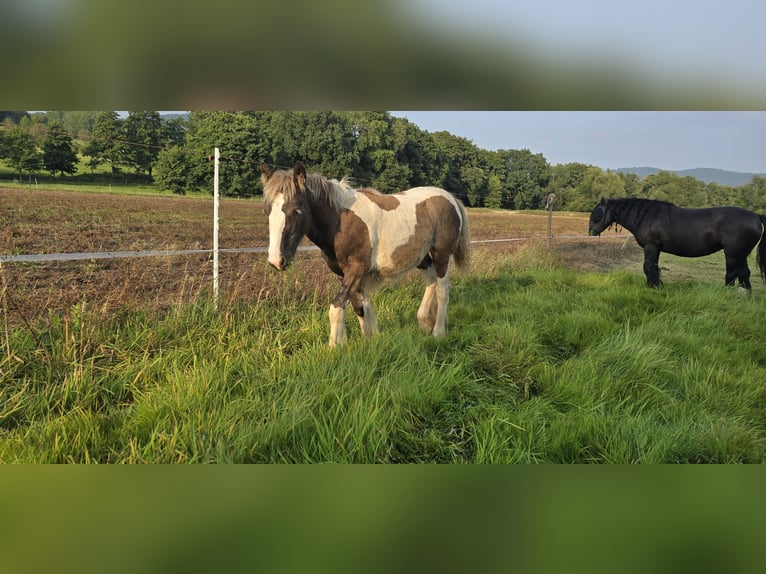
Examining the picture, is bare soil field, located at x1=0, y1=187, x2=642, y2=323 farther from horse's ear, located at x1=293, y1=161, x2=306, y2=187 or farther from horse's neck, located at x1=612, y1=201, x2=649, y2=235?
horse's ear, located at x1=293, y1=161, x2=306, y2=187

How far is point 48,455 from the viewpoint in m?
1.33

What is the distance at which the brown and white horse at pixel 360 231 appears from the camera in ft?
7.73

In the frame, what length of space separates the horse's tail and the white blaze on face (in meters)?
2.18

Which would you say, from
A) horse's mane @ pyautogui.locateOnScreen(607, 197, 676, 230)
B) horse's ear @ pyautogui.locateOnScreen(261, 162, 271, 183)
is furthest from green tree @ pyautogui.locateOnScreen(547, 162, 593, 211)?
horse's ear @ pyautogui.locateOnScreen(261, 162, 271, 183)

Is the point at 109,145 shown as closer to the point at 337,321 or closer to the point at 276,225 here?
the point at 276,225

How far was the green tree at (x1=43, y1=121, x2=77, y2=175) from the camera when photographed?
1.33m

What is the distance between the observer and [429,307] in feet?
12.4

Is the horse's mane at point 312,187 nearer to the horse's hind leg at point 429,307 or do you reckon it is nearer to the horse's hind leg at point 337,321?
the horse's hind leg at point 337,321

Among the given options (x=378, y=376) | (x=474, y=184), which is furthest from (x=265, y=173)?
(x=474, y=184)

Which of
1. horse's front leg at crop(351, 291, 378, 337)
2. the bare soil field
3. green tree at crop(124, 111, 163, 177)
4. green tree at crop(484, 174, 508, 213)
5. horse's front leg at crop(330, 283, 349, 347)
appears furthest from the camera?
green tree at crop(484, 174, 508, 213)

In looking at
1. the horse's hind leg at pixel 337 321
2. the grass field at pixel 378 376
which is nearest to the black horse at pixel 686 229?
the grass field at pixel 378 376
